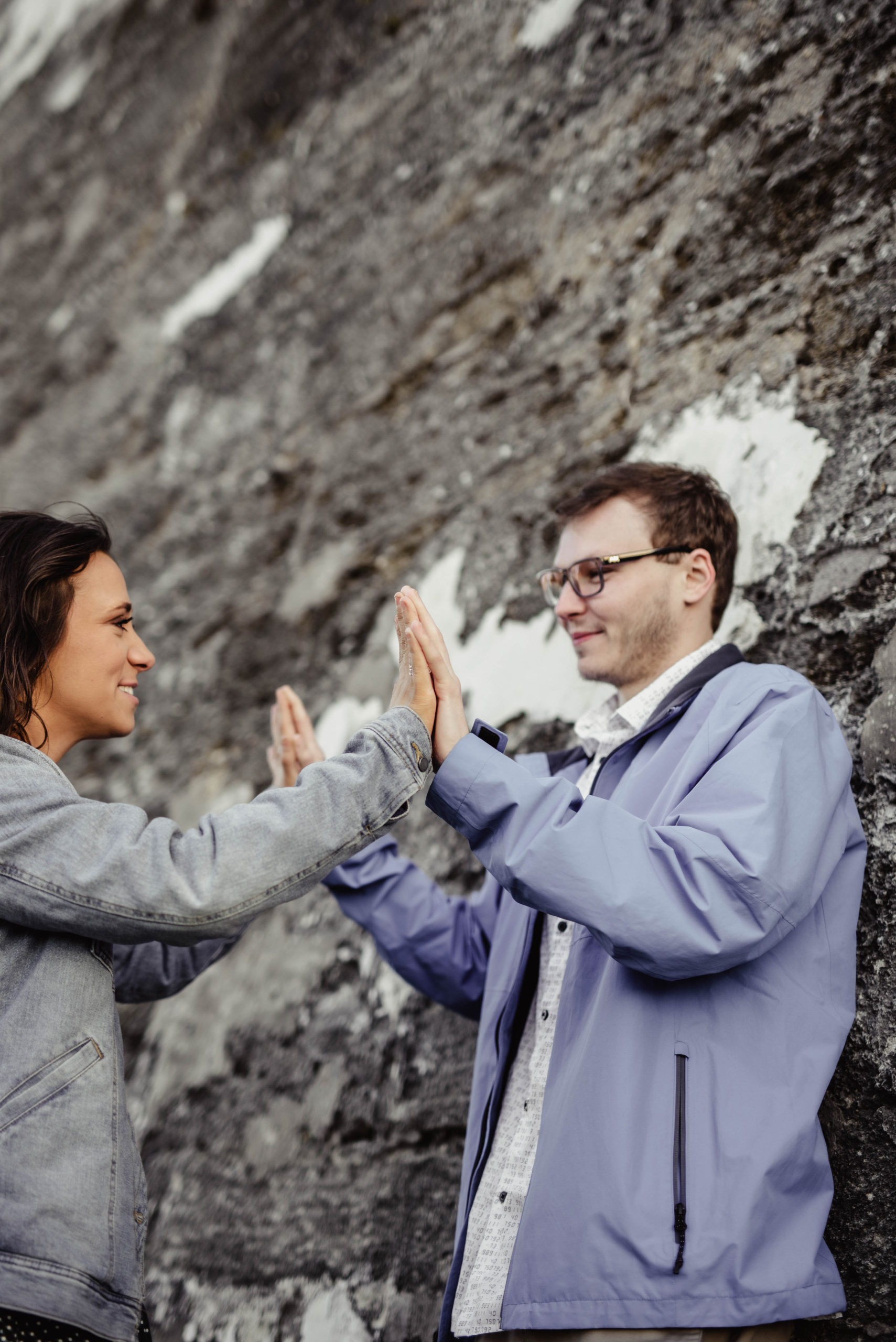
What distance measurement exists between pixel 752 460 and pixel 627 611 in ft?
2.10

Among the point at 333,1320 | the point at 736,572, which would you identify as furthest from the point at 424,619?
the point at 333,1320

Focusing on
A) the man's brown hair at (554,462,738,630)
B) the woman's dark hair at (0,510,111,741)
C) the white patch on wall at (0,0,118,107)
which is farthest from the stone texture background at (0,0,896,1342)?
the white patch on wall at (0,0,118,107)

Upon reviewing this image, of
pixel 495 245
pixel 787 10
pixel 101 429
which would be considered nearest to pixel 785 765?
pixel 787 10

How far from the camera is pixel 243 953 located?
287 centimetres

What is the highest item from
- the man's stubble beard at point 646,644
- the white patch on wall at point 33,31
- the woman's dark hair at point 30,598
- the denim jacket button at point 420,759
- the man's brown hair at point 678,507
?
the white patch on wall at point 33,31

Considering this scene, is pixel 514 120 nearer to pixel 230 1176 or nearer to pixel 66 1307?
pixel 230 1176

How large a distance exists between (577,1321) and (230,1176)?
4.38 feet

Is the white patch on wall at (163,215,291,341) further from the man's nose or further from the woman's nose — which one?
the woman's nose

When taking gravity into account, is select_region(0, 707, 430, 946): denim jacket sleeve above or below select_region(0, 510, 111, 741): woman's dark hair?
below

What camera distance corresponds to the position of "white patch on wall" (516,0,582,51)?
3.42 m

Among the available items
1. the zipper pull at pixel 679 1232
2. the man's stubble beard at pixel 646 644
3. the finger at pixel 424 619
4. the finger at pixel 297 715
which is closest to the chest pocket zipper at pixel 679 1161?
the zipper pull at pixel 679 1232

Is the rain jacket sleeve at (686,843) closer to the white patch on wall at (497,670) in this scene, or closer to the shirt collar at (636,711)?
the shirt collar at (636,711)

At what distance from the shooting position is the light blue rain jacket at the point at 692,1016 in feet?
4.37

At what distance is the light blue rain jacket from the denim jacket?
0.27m
